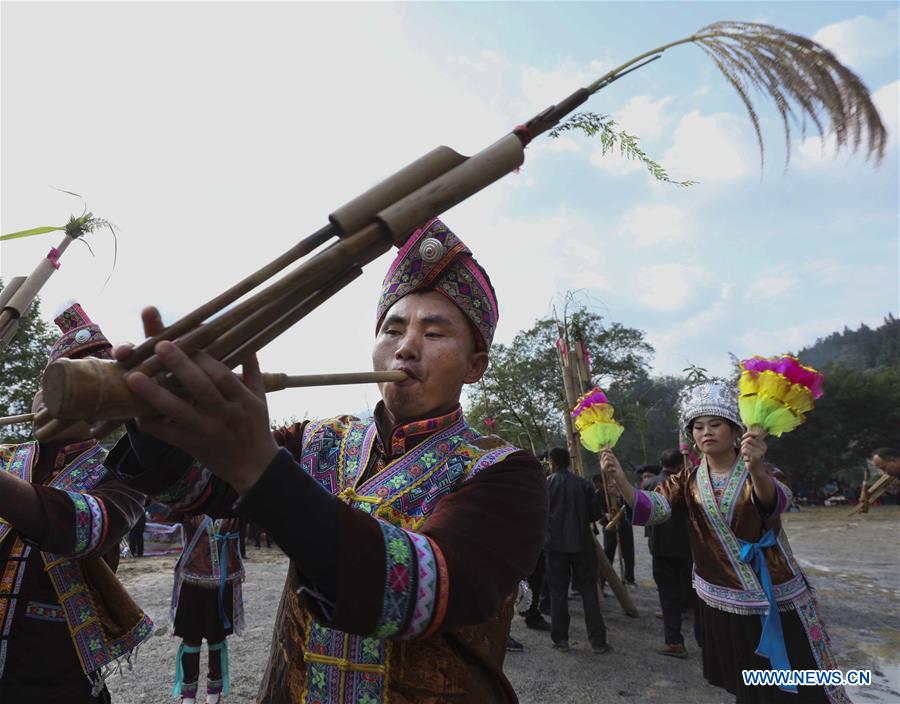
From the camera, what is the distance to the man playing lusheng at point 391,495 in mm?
1013

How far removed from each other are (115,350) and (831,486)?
145ft

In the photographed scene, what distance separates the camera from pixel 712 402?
4863 millimetres

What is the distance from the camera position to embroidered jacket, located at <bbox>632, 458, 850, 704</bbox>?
4137 millimetres

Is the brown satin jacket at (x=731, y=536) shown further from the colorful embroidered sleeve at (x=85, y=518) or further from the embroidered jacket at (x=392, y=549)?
the colorful embroidered sleeve at (x=85, y=518)

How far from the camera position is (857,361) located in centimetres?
7506

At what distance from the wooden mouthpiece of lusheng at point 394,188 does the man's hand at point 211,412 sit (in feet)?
1.12

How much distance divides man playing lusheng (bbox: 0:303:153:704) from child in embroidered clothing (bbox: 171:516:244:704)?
82.6 inches

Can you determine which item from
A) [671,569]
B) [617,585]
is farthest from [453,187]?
[617,585]

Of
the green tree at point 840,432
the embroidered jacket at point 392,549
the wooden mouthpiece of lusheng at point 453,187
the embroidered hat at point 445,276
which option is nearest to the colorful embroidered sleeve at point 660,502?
the embroidered jacket at point 392,549

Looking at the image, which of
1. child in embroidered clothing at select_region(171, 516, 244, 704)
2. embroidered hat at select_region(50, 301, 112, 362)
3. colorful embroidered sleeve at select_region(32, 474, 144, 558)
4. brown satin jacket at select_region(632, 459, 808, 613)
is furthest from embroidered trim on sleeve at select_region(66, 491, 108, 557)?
brown satin jacket at select_region(632, 459, 808, 613)

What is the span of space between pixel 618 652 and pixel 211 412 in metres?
7.43

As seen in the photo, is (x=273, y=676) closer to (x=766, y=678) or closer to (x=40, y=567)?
(x=40, y=567)

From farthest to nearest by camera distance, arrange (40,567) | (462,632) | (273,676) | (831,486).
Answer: (831,486), (40,567), (273,676), (462,632)

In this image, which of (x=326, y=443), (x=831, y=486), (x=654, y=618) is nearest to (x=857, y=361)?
(x=831, y=486)
